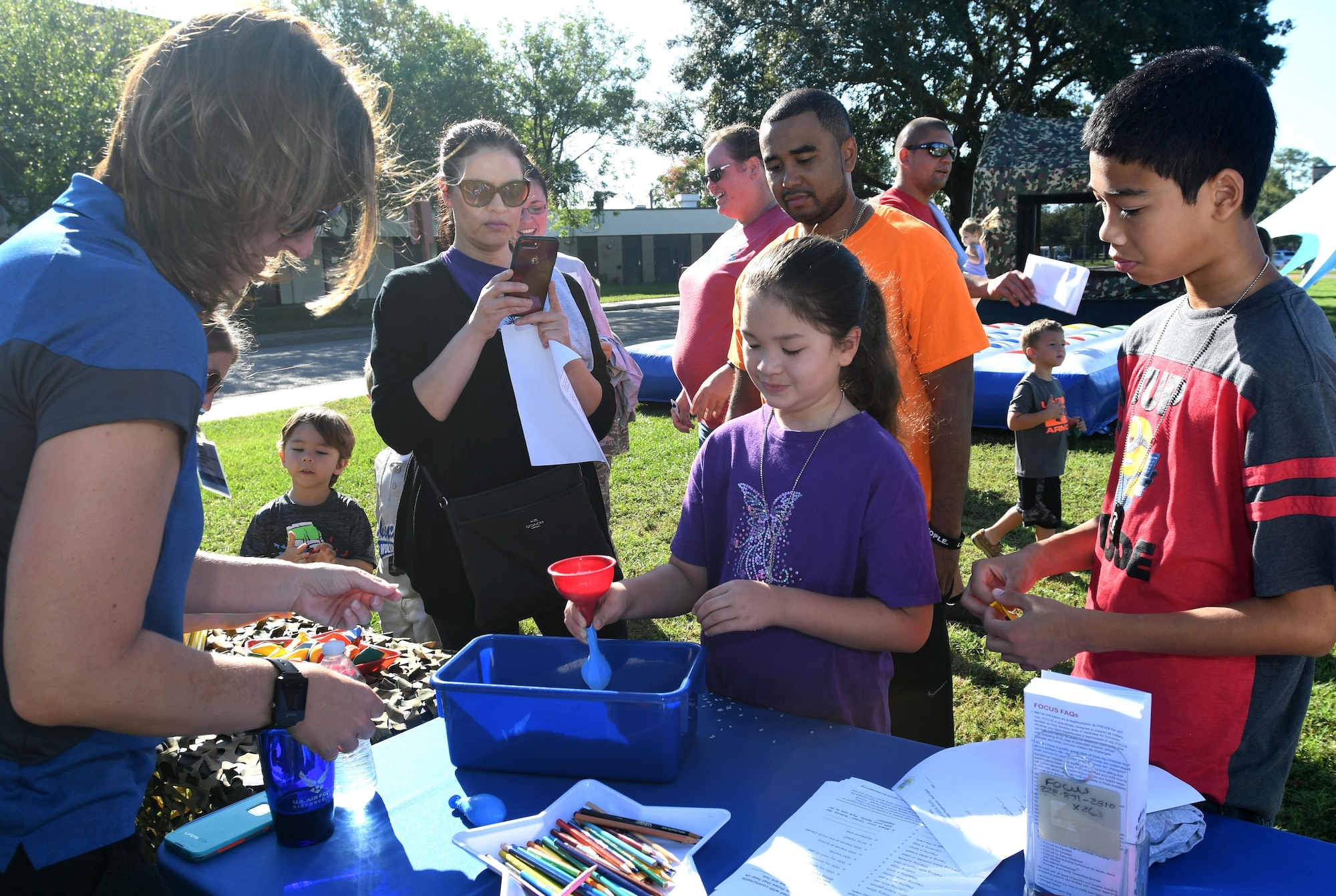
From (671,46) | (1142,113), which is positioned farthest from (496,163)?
(671,46)

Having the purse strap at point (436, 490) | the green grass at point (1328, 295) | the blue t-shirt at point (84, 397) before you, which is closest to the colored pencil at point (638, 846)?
the blue t-shirt at point (84, 397)

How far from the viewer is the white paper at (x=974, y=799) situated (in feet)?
4.09

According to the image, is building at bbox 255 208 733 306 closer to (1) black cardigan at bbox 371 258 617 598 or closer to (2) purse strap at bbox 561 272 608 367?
(2) purse strap at bbox 561 272 608 367

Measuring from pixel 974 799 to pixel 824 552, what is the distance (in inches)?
23.6

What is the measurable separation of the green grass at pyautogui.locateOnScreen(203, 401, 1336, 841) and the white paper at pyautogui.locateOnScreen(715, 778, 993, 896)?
204 cm

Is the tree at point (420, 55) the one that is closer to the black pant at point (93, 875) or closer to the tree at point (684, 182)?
the tree at point (684, 182)

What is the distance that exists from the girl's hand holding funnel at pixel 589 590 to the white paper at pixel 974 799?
549mm

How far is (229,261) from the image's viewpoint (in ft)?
4.17

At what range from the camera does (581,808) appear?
1338mm

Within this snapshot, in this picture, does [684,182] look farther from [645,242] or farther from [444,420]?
[444,420]

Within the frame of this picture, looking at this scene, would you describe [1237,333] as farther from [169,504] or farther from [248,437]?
[248,437]

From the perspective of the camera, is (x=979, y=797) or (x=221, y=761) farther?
(x=221, y=761)

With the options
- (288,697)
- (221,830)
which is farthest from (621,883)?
(221,830)

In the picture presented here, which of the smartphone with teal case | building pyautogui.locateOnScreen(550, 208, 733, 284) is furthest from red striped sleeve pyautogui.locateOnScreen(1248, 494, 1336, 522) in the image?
building pyautogui.locateOnScreen(550, 208, 733, 284)
